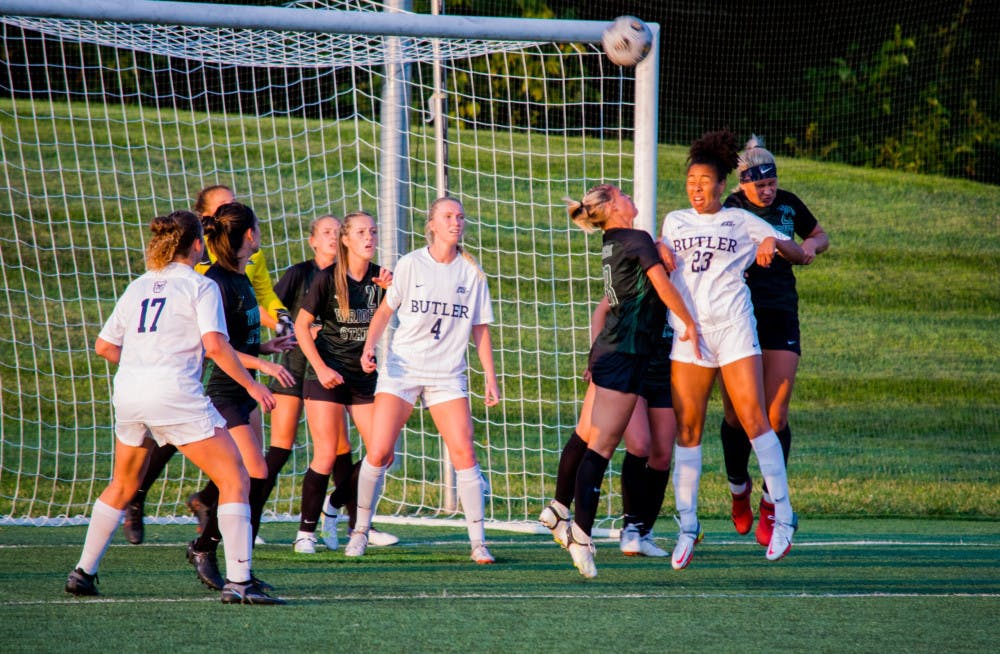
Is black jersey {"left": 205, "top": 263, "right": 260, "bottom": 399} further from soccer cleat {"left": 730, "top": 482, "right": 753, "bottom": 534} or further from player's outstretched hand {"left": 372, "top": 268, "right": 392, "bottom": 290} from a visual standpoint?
soccer cleat {"left": 730, "top": 482, "right": 753, "bottom": 534}

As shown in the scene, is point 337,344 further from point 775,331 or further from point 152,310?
point 775,331

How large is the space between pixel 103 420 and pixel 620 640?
946cm

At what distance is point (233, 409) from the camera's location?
5.64 meters

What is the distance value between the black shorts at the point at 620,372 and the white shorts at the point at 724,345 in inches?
8.8

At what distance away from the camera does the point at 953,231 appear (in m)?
21.6

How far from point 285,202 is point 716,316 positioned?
44.9 feet

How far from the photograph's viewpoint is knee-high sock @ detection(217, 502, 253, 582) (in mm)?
4855

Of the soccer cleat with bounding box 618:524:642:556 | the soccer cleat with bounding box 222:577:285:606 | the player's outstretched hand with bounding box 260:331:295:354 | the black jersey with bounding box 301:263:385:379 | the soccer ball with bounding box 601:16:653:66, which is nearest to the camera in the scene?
the soccer cleat with bounding box 222:577:285:606

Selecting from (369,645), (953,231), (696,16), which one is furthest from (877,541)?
(696,16)

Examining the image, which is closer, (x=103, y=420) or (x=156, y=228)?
(x=156, y=228)

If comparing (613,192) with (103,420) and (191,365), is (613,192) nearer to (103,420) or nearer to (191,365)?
(191,365)

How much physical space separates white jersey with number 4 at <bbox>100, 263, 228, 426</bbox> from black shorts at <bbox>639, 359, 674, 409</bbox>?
2534 millimetres

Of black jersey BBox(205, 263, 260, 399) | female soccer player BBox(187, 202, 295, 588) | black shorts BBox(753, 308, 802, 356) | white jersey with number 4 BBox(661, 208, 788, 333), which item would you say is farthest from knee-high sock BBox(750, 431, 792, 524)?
black jersey BBox(205, 263, 260, 399)

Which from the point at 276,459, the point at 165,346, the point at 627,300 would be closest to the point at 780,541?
the point at 627,300
